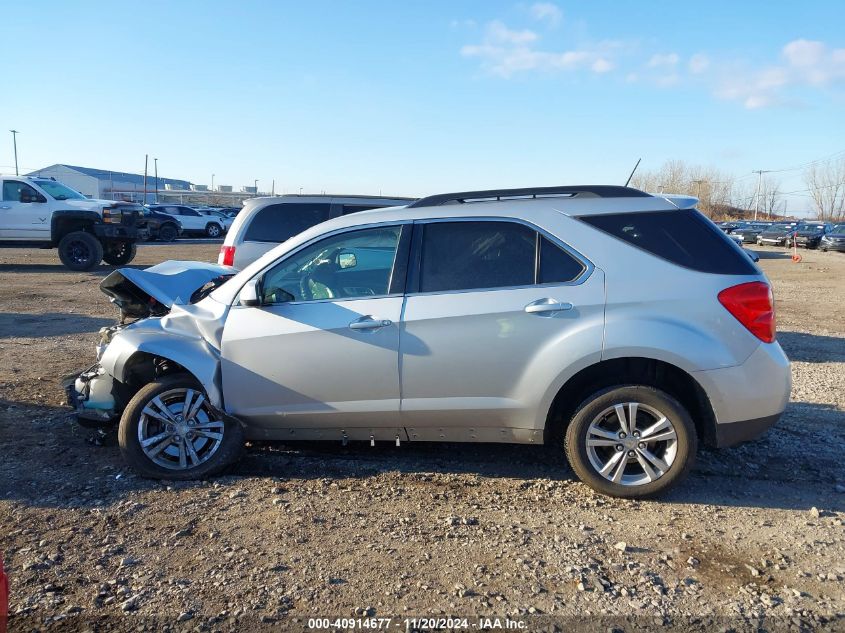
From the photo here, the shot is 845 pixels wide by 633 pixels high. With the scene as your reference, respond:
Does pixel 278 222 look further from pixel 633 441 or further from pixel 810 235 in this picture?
pixel 810 235

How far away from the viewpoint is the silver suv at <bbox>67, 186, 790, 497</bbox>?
4.14m

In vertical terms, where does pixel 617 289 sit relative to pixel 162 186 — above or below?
below

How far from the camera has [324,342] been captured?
444 centimetres

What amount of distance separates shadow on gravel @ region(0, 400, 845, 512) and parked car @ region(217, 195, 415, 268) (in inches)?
136

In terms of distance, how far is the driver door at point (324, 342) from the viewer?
4.40m

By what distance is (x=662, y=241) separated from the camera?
14.1ft

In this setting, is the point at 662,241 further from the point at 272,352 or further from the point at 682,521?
the point at 272,352

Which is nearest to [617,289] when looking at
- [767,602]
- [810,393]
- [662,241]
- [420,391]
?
[662,241]

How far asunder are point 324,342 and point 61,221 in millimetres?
16177

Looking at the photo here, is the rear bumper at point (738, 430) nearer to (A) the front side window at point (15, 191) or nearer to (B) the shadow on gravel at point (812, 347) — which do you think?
(B) the shadow on gravel at point (812, 347)

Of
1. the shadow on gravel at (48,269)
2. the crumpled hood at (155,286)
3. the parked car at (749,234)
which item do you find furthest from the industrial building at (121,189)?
the crumpled hood at (155,286)

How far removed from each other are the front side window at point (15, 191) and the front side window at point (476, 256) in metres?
16.8

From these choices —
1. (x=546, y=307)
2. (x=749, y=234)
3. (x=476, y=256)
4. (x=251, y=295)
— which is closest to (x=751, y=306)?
(x=546, y=307)

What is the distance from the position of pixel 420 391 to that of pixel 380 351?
0.35 m
